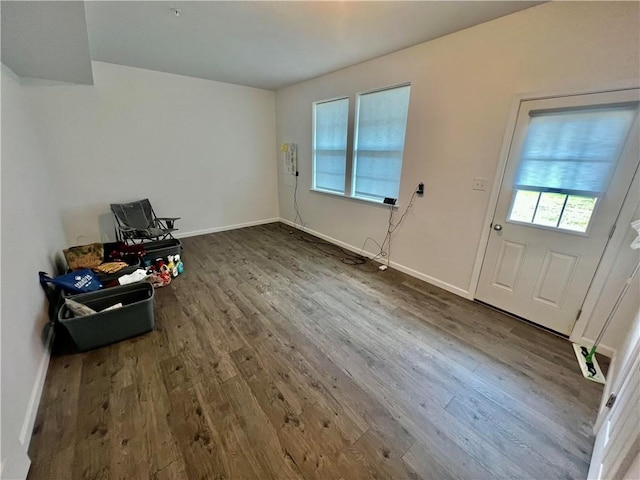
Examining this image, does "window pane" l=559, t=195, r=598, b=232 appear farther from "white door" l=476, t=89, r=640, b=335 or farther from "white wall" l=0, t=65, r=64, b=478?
"white wall" l=0, t=65, r=64, b=478

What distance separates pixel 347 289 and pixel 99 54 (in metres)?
4.03

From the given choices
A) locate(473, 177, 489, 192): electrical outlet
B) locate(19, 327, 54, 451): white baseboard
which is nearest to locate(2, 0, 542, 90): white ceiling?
locate(473, 177, 489, 192): electrical outlet

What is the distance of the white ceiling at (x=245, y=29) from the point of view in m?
1.95

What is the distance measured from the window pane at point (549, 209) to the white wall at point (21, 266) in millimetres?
3490

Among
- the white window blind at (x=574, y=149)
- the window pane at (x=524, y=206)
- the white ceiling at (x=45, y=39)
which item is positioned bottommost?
the window pane at (x=524, y=206)

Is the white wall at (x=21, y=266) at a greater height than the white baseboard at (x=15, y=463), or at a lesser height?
greater

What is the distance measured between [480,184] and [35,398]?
3.65 meters

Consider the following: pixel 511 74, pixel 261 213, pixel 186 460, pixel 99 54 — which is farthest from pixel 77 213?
pixel 511 74

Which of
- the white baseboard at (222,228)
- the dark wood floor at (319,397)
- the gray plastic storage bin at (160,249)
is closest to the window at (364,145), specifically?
the white baseboard at (222,228)

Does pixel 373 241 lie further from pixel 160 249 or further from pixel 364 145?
pixel 160 249

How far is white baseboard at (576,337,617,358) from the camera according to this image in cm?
192

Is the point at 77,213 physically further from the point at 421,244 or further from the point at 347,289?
the point at 421,244

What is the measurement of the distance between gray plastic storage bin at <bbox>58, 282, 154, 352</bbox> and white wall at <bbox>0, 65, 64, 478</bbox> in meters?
0.20

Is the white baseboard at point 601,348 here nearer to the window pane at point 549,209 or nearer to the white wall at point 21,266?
the window pane at point 549,209
